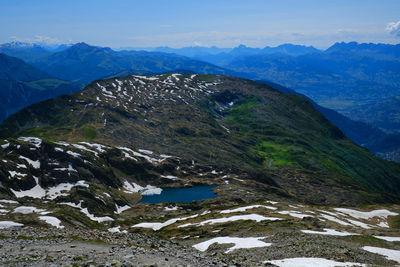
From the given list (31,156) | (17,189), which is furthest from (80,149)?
(17,189)

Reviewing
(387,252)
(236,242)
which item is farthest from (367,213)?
(236,242)

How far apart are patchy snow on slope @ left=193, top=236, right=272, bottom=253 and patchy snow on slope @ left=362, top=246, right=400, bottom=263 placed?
16159mm

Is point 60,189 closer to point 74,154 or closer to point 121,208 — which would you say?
point 121,208

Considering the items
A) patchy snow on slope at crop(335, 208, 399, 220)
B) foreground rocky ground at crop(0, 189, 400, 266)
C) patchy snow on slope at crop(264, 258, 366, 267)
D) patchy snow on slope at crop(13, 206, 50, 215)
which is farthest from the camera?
patchy snow on slope at crop(335, 208, 399, 220)

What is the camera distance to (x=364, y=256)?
158 ft

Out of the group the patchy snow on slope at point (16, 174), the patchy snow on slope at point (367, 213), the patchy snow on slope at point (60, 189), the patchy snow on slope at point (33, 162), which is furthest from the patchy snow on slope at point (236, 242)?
the patchy snow on slope at point (33, 162)

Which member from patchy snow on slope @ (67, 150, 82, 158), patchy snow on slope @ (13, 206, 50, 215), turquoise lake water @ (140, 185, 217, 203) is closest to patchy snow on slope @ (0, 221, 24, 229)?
patchy snow on slope @ (13, 206, 50, 215)

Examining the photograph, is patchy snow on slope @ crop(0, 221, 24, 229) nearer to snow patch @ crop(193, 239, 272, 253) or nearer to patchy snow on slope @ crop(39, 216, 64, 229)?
patchy snow on slope @ crop(39, 216, 64, 229)

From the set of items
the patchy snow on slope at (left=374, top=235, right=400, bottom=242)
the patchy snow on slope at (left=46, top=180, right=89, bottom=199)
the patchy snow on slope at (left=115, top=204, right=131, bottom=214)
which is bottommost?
the patchy snow on slope at (left=115, top=204, right=131, bottom=214)

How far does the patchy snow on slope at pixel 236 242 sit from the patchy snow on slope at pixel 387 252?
16.2m

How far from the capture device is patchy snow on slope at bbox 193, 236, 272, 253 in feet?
182

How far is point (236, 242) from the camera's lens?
59.5 metres

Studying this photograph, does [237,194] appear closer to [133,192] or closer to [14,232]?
[133,192]

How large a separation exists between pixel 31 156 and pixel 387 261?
544 ft
